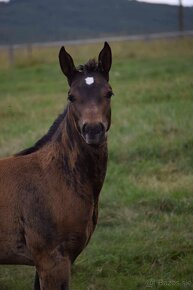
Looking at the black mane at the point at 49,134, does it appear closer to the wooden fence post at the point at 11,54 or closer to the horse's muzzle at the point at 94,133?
the horse's muzzle at the point at 94,133

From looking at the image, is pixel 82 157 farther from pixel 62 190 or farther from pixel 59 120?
pixel 59 120

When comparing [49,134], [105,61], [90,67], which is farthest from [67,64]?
[49,134]

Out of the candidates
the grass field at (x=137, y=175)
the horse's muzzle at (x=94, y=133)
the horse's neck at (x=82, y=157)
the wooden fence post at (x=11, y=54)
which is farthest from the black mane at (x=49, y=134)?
the wooden fence post at (x=11, y=54)

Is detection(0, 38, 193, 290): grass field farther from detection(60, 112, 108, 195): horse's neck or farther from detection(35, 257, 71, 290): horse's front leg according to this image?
detection(60, 112, 108, 195): horse's neck

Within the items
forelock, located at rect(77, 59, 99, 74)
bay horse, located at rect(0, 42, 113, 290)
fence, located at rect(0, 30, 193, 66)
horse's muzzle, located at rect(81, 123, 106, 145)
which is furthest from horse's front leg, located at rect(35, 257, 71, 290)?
fence, located at rect(0, 30, 193, 66)

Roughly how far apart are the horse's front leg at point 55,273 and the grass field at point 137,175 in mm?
1171

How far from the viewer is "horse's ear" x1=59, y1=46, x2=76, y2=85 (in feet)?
13.7

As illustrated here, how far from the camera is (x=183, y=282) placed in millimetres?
5172

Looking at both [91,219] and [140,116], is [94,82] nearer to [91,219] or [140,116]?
[91,219]

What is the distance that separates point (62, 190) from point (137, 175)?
383 centimetres

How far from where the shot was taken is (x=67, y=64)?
4.21 meters

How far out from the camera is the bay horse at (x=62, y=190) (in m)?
4.04

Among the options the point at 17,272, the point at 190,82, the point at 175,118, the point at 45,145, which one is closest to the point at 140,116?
the point at 175,118

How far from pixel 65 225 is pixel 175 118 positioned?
6.13 meters
